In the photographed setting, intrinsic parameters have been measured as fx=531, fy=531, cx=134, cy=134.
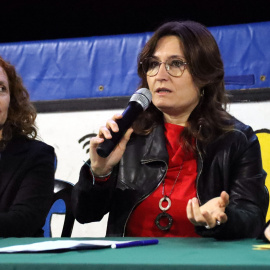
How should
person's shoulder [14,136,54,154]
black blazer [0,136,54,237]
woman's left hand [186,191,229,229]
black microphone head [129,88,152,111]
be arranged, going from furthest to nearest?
person's shoulder [14,136,54,154] → black blazer [0,136,54,237] → black microphone head [129,88,152,111] → woman's left hand [186,191,229,229]

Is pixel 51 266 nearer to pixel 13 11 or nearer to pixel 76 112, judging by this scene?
pixel 76 112

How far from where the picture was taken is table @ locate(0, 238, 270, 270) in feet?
2.51

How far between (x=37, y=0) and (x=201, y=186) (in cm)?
200

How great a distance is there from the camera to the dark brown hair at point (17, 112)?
206 cm

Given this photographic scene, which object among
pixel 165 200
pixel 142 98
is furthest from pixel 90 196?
pixel 142 98

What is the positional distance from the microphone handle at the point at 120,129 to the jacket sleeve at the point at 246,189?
1.09 feet

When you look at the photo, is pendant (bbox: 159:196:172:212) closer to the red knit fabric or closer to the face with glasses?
the red knit fabric

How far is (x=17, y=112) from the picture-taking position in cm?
212

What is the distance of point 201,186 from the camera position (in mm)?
1619

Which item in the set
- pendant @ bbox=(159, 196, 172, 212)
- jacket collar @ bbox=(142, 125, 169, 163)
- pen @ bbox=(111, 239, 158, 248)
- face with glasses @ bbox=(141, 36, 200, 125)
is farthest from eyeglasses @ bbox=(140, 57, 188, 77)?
pen @ bbox=(111, 239, 158, 248)

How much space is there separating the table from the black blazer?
0.87 meters

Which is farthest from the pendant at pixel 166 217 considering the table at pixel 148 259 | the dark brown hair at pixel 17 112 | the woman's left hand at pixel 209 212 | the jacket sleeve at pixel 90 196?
the dark brown hair at pixel 17 112

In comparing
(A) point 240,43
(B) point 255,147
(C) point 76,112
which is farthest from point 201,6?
(B) point 255,147

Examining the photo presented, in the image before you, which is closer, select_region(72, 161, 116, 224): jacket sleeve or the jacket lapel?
select_region(72, 161, 116, 224): jacket sleeve
